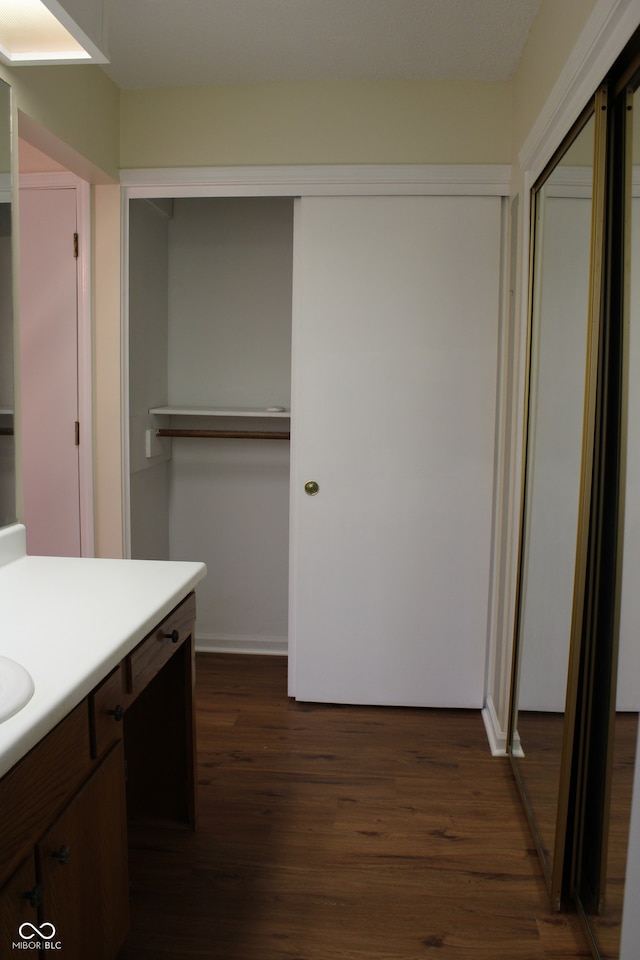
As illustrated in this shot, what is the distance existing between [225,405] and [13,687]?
2.58 m

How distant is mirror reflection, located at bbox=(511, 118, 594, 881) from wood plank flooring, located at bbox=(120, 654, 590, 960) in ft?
0.58

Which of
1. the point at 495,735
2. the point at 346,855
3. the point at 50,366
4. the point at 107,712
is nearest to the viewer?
the point at 107,712

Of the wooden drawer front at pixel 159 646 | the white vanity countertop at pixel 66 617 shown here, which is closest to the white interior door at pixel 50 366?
the white vanity countertop at pixel 66 617

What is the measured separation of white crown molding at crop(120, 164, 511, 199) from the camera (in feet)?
9.27

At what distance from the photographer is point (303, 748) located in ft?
8.96

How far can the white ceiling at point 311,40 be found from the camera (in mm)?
2309

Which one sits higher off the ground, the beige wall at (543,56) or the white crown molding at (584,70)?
the beige wall at (543,56)

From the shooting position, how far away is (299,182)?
9.52ft

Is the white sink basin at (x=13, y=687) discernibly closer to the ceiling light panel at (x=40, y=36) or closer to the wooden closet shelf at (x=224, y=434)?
the ceiling light panel at (x=40, y=36)

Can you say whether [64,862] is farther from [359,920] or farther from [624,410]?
[624,410]

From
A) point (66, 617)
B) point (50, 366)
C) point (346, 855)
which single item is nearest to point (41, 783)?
point (66, 617)

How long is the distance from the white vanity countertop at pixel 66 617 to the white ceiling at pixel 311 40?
1.51 meters

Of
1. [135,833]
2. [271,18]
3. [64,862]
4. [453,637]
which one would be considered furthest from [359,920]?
[271,18]

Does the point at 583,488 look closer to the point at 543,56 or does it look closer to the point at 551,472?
the point at 551,472
